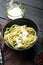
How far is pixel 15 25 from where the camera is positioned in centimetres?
128

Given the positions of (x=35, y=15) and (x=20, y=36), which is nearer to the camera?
(x=20, y=36)

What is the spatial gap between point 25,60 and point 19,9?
1.20ft

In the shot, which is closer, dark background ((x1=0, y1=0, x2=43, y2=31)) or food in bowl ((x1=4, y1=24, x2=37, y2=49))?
food in bowl ((x1=4, y1=24, x2=37, y2=49))

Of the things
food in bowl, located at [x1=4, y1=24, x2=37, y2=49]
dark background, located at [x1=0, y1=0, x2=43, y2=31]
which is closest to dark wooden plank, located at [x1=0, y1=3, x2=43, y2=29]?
dark background, located at [x1=0, y1=0, x2=43, y2=31]

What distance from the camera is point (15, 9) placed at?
1.39m

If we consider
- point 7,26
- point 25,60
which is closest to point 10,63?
point 25,60

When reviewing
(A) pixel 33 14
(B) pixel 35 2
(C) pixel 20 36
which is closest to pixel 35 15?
(A) pixel 33 14

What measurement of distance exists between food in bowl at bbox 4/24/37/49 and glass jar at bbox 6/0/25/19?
0.31ft

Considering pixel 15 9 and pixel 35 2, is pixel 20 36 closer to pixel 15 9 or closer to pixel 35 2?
pixel 15 9

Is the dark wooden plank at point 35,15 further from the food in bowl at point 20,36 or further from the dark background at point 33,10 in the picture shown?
the food in bowl at point 20,36

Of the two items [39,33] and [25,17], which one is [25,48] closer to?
[39,33]

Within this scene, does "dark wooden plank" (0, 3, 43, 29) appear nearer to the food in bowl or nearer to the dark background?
the dark background

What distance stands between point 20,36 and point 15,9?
0.25 m

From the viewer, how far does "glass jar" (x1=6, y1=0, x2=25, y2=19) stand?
135 centimetres
